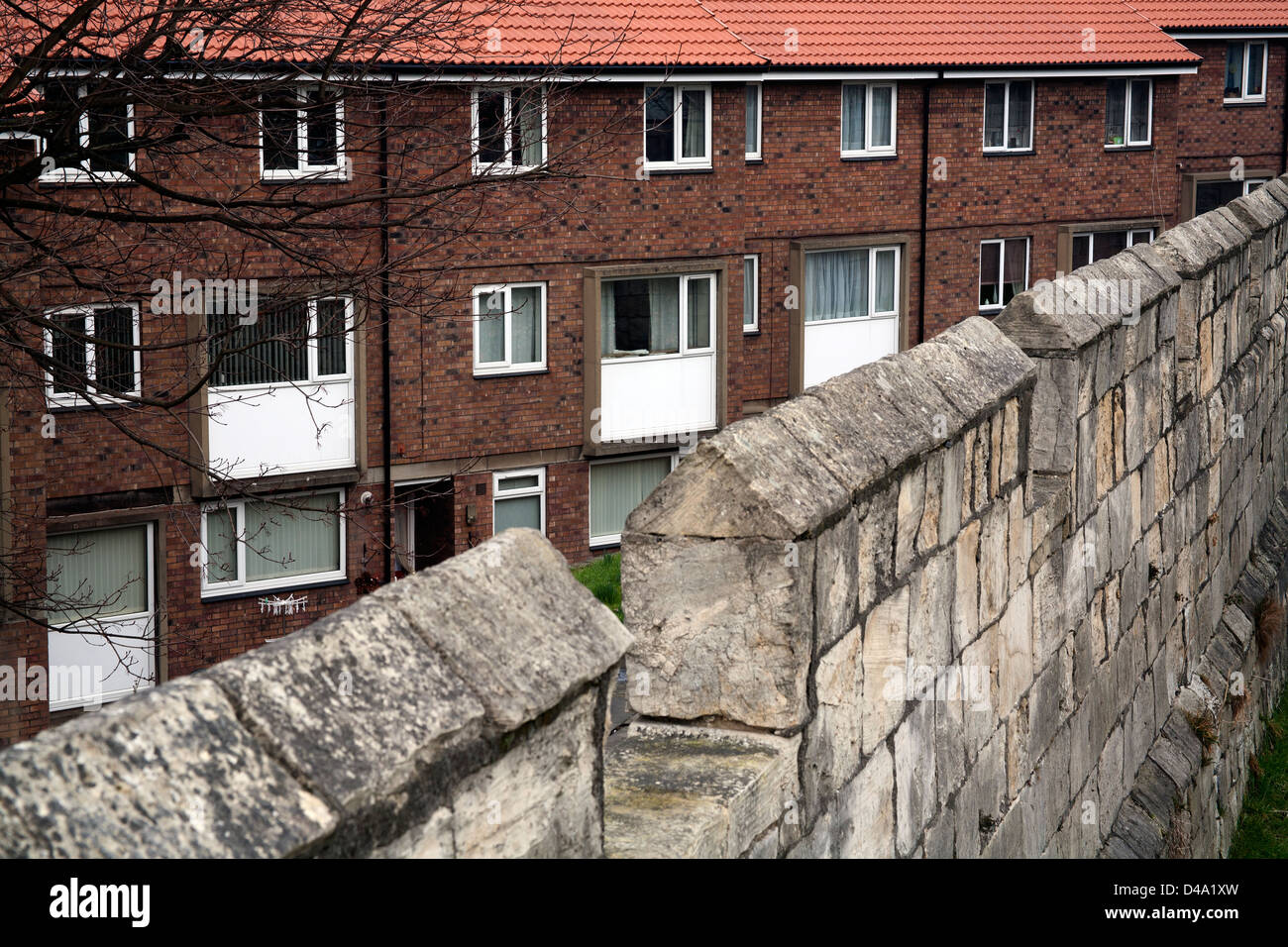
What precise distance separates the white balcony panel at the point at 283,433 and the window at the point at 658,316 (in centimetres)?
408

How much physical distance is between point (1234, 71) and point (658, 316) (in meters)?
17.9

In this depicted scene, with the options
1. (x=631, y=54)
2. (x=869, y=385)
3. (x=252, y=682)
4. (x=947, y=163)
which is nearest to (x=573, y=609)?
(x=252, y=682)

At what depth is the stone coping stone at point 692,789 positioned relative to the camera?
3156 millimetres

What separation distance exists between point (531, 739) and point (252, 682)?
592mm

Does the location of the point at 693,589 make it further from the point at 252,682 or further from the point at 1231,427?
the point at 1231,427

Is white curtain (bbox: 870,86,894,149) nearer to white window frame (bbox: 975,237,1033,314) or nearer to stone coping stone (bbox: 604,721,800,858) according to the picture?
white window frame (bbox: 975,237,1033,314)

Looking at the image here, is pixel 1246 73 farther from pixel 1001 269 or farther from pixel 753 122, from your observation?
→ pixel 753 122

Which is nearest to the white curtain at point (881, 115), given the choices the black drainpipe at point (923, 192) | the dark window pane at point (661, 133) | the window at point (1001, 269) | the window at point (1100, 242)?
the black drainpipe at point (923, 192)

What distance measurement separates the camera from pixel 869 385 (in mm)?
4402

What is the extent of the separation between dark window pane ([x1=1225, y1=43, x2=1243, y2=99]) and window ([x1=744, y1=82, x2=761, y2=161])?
1464 cm

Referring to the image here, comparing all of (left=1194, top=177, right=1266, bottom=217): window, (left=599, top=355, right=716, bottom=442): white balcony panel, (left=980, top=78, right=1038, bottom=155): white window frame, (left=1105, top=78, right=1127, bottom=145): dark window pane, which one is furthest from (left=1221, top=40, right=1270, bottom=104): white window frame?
(left=599, top=355, right=716, bottom=442): white balcony panel

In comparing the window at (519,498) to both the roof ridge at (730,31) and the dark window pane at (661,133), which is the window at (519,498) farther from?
the roof ridge at (730,31)

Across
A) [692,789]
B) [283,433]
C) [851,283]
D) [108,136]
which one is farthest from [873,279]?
[692,789]

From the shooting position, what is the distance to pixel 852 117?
84.1 feet
